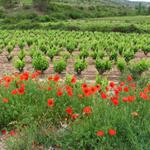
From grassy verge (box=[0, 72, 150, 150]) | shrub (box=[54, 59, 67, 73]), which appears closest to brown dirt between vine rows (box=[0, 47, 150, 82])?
shrub (box=[54, 59, 67, 73])

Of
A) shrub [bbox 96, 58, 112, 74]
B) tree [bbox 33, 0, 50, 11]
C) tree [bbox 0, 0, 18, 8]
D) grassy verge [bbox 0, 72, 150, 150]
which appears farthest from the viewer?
tree [bbox 0, 0, 18, 8]

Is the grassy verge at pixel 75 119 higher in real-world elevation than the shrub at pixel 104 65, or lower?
higher

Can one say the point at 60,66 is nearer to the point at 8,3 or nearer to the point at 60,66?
the point at 60,66

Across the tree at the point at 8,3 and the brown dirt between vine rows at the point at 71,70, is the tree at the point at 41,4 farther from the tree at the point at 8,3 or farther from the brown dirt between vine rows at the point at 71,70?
the brown dirt between vine rows at the point at 71,70

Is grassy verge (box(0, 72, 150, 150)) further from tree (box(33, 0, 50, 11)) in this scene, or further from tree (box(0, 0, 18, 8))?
tree (box(0, 0, 18, 8))

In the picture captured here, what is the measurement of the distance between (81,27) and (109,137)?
143ft

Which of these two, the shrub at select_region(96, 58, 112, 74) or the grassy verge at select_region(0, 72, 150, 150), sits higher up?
the grassy verge at select_region(0, 72, 150, 150)

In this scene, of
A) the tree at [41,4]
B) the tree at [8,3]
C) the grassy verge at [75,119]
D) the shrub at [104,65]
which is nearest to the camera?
the grassy verge at [75,119]

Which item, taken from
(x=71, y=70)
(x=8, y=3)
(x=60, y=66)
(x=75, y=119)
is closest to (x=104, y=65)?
(x=60, y=66)

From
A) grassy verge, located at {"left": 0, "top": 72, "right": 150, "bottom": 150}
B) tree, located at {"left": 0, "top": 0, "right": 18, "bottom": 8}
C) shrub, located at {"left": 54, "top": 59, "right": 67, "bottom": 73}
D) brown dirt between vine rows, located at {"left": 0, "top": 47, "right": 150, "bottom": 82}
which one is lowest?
tree, located at {"left": 0, "top": 0, "right": 18, "bottom": 8}

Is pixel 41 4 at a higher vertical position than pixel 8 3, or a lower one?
higher

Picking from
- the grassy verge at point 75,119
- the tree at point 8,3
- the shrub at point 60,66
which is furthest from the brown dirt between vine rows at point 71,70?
the tree at point 8,3

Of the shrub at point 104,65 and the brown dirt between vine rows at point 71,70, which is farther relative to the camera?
the shrub at point 104,65

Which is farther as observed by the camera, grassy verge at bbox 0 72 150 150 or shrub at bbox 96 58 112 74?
shrub at bbox 96 58 112 74
